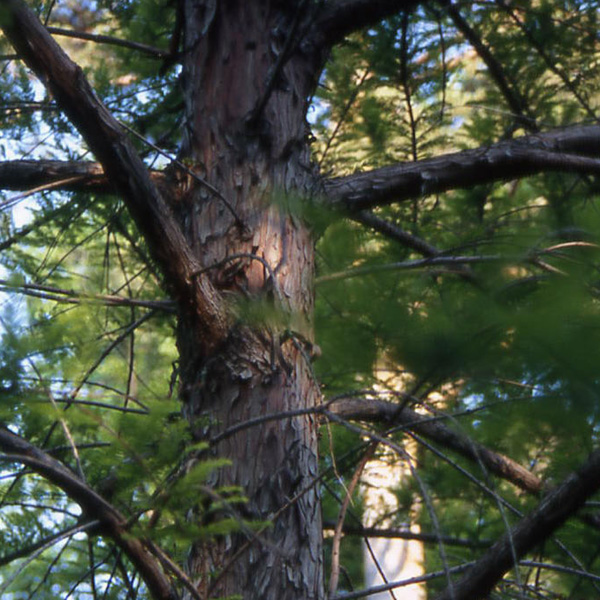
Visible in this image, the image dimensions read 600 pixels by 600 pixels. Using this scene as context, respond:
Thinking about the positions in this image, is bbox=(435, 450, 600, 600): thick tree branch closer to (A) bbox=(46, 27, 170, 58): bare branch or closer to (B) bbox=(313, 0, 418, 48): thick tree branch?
(B) bbox=(313, 0, 418, 48): thick tree branch

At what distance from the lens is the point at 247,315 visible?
2.88 metres

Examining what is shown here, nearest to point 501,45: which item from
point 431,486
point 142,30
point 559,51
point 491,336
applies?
point 559,51

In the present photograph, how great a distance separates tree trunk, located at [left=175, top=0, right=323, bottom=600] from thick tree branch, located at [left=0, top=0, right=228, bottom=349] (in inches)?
2.7

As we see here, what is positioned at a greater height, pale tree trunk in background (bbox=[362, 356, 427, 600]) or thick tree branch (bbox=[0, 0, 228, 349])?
pale tree trunk in background (bbox=[362, 356, 427, 600])

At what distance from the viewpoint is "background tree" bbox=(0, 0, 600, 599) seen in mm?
1893

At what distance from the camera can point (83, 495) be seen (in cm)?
183

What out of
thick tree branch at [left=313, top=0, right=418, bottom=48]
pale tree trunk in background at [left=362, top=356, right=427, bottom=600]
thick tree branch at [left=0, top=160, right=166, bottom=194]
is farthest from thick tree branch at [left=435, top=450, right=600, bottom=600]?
pale tree trunk in background at [left=362, top=356, right=427, bottom=600]

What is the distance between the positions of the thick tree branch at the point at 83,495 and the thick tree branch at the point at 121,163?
0.87 metres

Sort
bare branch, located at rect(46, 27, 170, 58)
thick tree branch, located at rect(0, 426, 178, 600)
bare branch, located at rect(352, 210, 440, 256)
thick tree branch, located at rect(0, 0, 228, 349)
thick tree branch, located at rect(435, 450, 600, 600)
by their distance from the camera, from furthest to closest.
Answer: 1. bare branch, located at rect(352, 210, 440, 256)
2. bare branch, located at rect(46, 27, 170, 58)
3. thick tree branch, located at rect(0, 0, 228, 349)
4. thick tree branch, located at rect(435, 450, 600, 600)
5. thick tree branch, located at rect(0, 426, 178, 600)

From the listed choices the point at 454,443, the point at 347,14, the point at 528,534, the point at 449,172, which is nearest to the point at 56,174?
the point at 347,14

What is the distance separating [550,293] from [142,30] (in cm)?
320

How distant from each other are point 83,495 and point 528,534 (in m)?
1.12

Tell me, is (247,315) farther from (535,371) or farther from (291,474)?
(535,371)

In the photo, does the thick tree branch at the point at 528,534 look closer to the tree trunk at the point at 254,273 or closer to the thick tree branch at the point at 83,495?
the tree trunk at the point at 254,273
